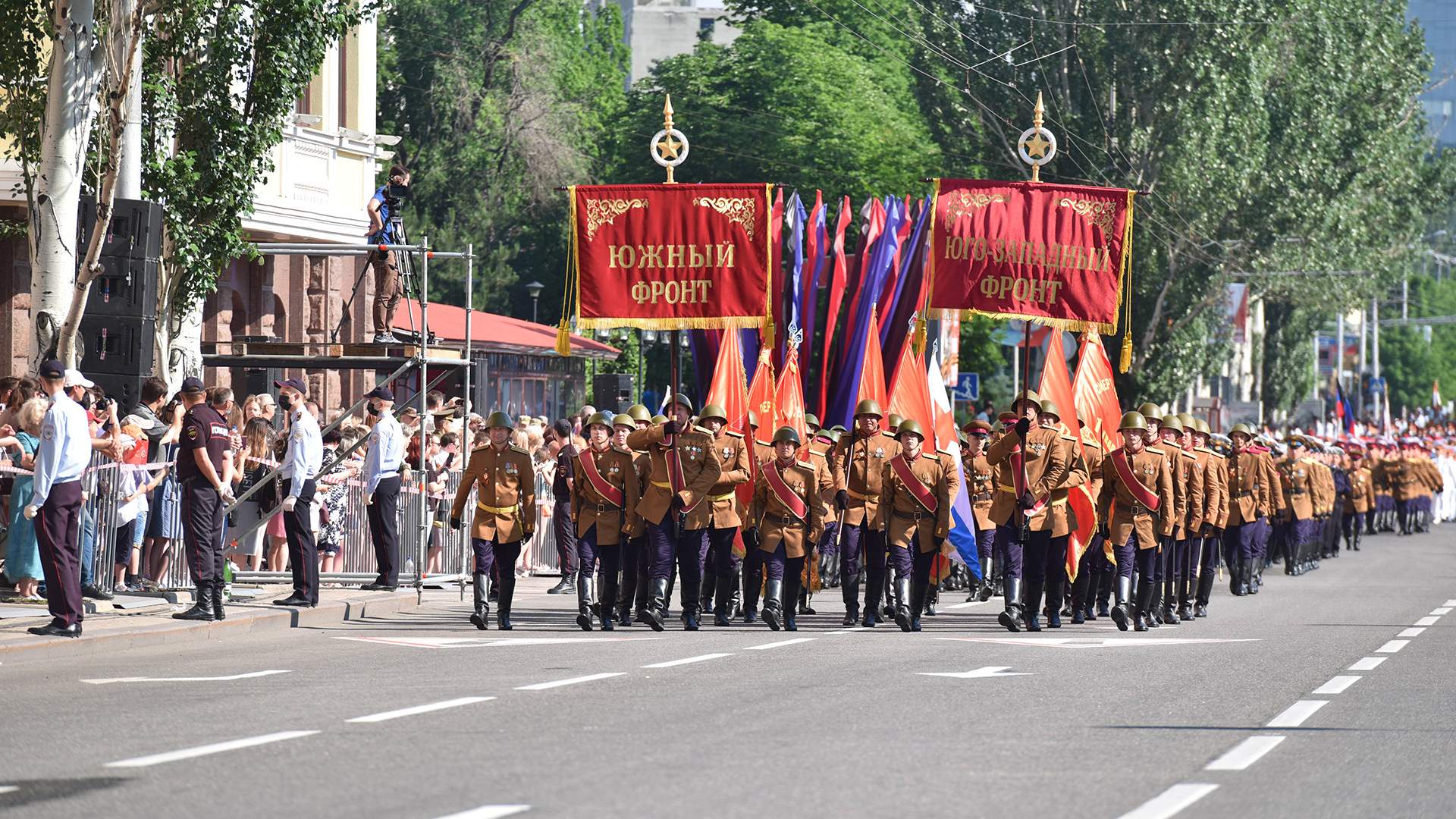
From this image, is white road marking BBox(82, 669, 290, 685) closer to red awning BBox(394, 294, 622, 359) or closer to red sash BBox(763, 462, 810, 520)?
red sash BBox(763, 462, 810, 520)

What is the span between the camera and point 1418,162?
200ft

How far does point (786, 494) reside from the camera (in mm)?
18141

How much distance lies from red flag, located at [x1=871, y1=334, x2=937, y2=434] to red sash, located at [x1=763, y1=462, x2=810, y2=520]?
454 centimetres

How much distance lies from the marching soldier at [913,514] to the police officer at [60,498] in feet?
20.8

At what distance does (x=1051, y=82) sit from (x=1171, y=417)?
30106mm

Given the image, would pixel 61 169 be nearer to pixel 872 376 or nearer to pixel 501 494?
pixel 501 494

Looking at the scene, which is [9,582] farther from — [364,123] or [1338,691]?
[364,123]

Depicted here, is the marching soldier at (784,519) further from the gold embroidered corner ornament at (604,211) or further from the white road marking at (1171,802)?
the white road marking at (1171,802)

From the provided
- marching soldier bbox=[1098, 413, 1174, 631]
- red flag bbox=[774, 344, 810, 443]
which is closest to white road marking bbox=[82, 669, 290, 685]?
marching soldier bbox=[1098, 413, 1174, 631]

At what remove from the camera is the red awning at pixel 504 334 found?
40.0m

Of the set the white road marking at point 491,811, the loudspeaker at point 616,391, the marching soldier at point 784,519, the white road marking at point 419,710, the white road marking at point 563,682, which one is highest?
the loudspeaker at point 616,391

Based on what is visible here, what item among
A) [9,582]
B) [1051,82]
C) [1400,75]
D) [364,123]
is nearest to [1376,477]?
[1051,82]

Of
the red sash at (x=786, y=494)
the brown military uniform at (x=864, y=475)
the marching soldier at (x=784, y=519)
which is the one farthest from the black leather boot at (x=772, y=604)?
the brown military uniform at (x=864, y=475)

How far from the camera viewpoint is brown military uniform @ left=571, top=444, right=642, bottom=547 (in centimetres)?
1802
